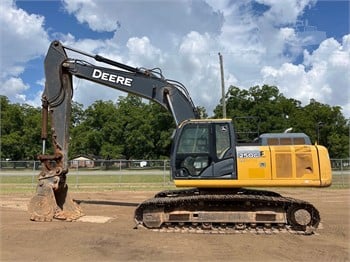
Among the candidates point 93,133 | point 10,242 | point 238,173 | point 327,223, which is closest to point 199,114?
point 238,173

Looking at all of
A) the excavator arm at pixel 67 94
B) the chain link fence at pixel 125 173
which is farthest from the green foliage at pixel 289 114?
the excavator arm at pixel 67 94

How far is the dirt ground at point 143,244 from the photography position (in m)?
7.46

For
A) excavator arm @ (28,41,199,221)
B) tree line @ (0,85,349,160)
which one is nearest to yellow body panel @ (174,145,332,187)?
excavator arm @ (28,41,199,221)

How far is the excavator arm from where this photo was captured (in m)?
11.2

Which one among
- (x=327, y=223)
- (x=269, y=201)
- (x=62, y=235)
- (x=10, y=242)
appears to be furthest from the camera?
(x=327, y=223)

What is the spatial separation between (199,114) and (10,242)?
5857mm

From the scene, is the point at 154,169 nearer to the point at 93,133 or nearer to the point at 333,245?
the point at 333,245

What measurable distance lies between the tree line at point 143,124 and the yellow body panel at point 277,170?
1131 inches

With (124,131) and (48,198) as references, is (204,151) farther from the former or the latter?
(124,131)

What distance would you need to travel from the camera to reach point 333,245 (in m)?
8.61

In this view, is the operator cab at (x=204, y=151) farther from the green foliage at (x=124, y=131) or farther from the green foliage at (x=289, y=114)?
the green foliage at (x=124, y=131)

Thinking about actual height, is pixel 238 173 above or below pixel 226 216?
above

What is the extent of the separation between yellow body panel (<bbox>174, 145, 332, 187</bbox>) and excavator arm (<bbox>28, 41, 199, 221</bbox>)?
2118mm

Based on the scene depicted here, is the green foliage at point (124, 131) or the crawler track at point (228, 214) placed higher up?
the green foliage at point (124, 131)
